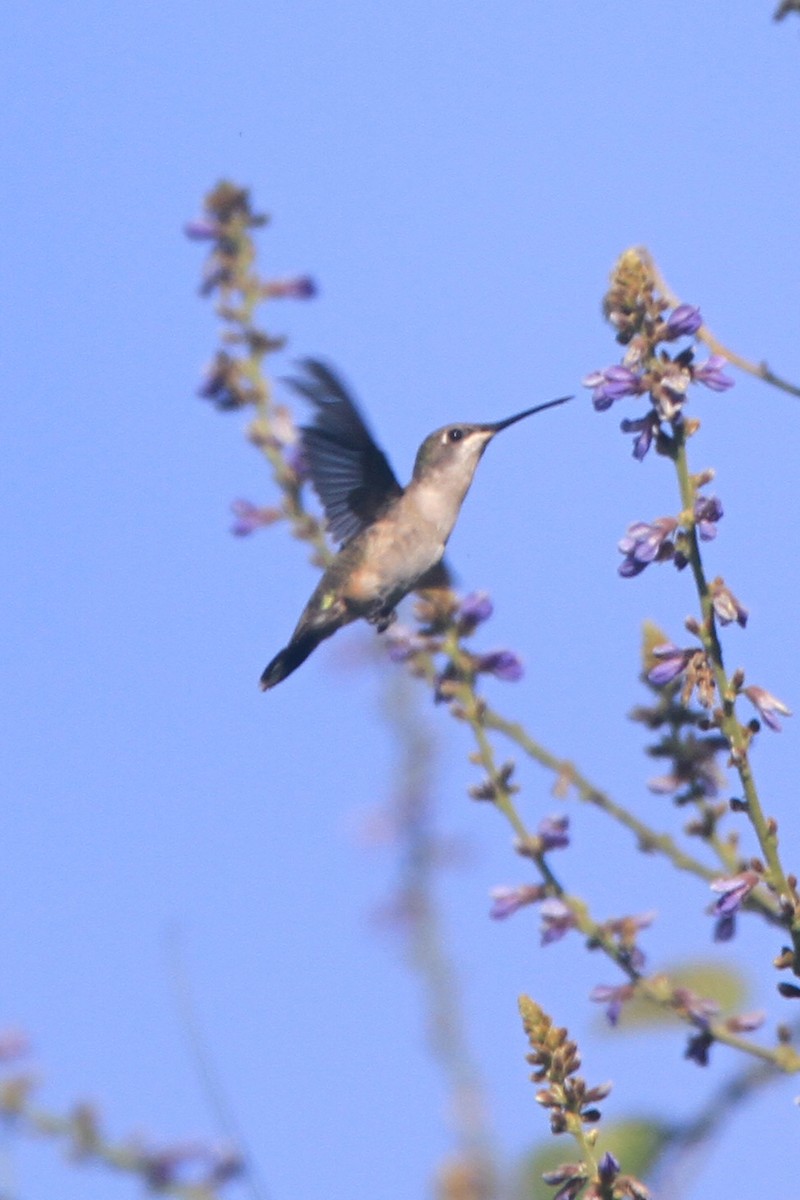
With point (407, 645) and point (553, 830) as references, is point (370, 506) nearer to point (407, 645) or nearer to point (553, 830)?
point (407, 645)

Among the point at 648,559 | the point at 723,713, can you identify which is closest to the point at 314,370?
the point at 648,559

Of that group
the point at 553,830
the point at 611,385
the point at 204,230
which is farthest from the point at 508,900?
the point at 204,230

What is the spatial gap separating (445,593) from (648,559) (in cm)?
162

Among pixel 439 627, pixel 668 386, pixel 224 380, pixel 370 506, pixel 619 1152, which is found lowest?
pixel 619 1152

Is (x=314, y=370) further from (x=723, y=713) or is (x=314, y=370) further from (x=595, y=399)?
(x=723, y=713)

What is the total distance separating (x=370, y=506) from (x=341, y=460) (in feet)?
0.58

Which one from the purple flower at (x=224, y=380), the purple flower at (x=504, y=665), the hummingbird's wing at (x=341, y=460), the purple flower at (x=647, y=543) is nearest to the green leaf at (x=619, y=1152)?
the purple flower at (x=647, y=543)

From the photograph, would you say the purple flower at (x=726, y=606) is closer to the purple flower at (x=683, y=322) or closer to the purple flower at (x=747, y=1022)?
the purple flower at (x=683, y=322)

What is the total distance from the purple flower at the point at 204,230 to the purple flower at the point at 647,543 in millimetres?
3458

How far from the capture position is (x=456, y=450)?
5078mm

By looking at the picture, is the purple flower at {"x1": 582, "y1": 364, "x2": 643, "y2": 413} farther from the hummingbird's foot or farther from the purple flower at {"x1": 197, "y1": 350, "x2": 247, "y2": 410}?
the purple flower at {"x1": 197, "y1": 350, "x2": 247, "y2": 410}

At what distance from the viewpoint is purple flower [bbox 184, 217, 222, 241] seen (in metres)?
6.22

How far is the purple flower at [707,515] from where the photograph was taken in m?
2.92

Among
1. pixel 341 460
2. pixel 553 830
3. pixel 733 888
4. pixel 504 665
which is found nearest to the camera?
pixel 733 888
